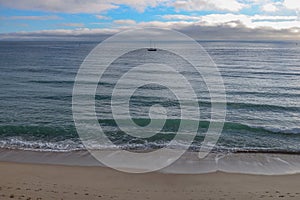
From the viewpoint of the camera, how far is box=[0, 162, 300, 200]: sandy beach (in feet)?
32.9

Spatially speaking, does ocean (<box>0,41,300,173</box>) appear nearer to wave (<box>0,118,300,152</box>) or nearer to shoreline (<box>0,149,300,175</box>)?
wave (<box>0,118,300,152</box>)

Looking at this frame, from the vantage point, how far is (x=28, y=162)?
13.5m

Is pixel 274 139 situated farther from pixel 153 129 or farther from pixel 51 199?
pixel 51 199

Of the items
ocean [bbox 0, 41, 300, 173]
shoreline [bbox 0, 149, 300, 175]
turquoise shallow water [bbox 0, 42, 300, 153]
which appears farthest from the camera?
turquoise shallow water [bbox 0, 42, 300, 153]

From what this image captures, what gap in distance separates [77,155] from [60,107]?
9.30 metres

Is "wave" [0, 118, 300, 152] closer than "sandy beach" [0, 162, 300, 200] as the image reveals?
No

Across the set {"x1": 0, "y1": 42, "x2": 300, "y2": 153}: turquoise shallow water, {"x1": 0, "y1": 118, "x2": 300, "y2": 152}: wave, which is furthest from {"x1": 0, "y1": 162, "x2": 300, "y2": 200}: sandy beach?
{"x1": 0, "y1": 42, "x2": 300, "y2": 153}: turquoise shallow water

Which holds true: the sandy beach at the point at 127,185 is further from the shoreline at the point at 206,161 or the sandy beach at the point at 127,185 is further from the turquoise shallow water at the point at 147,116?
the turquoise shallow water at the point at 147,116

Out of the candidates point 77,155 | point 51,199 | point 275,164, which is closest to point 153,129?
point 77,155

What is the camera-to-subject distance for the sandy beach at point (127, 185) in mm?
10016

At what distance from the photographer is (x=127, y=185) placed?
11.2 meters

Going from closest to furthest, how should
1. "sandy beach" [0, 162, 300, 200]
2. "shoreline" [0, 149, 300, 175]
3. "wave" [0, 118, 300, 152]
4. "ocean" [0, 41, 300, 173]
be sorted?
"sandy beach" [0, 162, 300, 200]
"shoreline" [0, 149, 300, 175]
"wave" [0, 118, 300, 152]
"ocean" [0, 41, 300, 173]

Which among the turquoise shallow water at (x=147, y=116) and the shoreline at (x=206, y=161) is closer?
the shoreline at (x=206, y=161)

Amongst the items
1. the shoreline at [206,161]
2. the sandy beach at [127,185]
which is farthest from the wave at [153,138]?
the sandy beach at [127,185]
